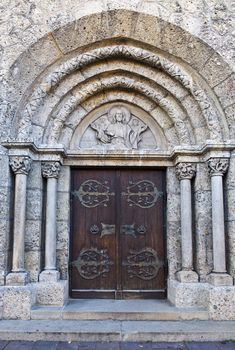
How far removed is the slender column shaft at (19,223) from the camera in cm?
432

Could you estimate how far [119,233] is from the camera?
4961mm

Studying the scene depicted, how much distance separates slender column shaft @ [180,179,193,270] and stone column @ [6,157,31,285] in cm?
198

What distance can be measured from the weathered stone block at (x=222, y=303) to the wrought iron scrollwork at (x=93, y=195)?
182 centimetres

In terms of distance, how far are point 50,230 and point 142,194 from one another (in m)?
1.34

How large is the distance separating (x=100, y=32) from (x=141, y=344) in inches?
147

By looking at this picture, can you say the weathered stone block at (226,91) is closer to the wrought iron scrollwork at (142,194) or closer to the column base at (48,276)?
the wrought iron scrollwork at (142,194)

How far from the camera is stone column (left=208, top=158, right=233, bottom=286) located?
435 centimetres

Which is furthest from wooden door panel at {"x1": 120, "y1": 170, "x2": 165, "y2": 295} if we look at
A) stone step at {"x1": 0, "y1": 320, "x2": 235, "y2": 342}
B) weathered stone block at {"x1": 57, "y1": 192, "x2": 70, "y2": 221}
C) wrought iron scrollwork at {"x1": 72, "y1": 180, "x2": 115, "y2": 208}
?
stone step at {"x1": 0, "y1": 320, "x2": 235, "y2": 342}

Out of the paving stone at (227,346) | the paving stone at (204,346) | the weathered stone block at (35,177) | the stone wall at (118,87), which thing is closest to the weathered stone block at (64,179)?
the stone wall at (118,87)

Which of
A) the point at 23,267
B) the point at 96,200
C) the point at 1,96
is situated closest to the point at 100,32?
the point at 1,96

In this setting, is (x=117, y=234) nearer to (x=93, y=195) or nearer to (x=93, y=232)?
(x=93, y=232)

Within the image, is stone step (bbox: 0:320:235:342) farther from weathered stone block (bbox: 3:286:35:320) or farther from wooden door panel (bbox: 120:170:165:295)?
wooden door panel (bbox: 120:170:165:295)

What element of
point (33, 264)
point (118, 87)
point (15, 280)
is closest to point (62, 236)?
point (33, 264)

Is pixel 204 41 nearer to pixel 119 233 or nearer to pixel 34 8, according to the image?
pixel 34 8
